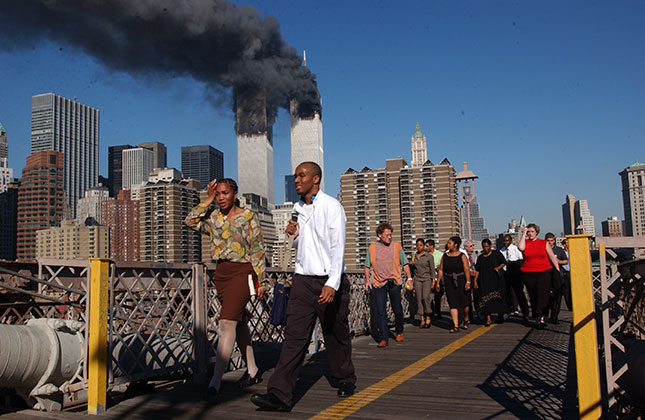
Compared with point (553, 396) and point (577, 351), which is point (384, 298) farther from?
point (577, 351)

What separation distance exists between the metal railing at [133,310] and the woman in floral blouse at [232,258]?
492 millimetres

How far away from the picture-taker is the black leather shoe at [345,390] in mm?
4723

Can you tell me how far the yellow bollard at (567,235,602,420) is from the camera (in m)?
3.40

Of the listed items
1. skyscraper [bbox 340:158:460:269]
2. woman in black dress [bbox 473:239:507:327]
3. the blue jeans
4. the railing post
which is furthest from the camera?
skyscraper [bbox 340:158:460:269]

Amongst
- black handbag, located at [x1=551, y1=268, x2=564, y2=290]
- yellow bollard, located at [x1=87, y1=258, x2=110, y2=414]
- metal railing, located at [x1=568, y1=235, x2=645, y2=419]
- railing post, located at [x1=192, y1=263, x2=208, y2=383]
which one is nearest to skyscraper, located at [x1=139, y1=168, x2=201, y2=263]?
black handbag, located at [x1=551, y1=268, x2=564, y2=290]

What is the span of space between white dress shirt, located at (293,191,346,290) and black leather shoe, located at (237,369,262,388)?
4.80ft

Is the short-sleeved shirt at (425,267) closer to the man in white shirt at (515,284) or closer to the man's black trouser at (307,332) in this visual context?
the man in white shirt at (515,284)

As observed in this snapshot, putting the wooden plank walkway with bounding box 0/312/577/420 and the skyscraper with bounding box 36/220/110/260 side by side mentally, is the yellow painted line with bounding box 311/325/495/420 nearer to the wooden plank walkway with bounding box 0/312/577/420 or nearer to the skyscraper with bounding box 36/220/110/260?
the wooden plank walkway with bounding box 0/312/577/420

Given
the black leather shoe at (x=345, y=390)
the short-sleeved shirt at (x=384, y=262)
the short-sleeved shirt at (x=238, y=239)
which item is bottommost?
the black leather shoe at (x=345, y=390)

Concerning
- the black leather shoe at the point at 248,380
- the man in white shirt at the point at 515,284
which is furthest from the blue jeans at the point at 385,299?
the man in white shirt at the point at 515,284

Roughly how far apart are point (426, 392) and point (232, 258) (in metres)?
2.15

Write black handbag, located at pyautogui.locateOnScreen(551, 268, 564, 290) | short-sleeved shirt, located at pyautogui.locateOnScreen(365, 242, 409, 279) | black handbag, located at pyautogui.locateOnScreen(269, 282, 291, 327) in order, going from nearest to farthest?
black handbag, located at pyautogui.locateOnScreen(269, 282, 291, 327)
short-sleeved shirt, located at pyautogui.locateOnScreen(365, 242, 409, 279)
black handbag, located at pyautogui.locateOnScreen(551, 268, 564, 290)

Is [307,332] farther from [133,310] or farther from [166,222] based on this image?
[166,222]

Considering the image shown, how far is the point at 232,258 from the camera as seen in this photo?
5.12 meters
